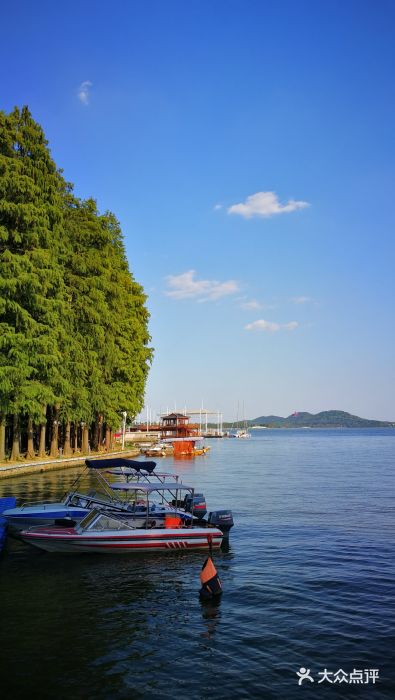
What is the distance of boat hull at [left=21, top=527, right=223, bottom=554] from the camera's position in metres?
17.6

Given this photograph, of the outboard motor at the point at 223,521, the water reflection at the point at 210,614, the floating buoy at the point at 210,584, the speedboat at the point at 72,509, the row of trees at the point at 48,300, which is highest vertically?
the row of trees at the point at 48,300

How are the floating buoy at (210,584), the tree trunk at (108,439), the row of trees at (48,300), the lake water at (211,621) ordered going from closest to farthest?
the lake water at (211,621)
the floating buoy at (210,584)
the row of trees at (48,300)
the tree trunk at (108,439)

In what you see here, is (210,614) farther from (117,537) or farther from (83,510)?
(83,510)

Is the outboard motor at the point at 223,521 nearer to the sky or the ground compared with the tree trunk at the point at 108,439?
nearer to the ground

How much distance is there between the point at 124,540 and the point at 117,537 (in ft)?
0.96

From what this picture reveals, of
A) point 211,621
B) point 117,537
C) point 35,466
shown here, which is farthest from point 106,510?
point 35,466

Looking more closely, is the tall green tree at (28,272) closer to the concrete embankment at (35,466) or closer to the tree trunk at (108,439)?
the concrete embankment at (35,466)

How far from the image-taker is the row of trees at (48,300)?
33375 millimetres

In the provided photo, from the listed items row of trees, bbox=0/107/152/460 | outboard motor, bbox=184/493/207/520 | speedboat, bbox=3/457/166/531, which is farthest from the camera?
row of trees, bbox=0/107/152/460

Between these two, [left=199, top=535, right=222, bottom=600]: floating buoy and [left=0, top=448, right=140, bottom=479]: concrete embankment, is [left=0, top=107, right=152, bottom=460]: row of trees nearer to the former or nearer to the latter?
[left=0, top=448, right=140, bottom=479]: concrete embankment

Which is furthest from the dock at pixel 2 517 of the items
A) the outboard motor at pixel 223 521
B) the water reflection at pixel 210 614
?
the water reflection at pixel 210 614

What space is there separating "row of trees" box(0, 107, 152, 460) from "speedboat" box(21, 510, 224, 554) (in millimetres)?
15484

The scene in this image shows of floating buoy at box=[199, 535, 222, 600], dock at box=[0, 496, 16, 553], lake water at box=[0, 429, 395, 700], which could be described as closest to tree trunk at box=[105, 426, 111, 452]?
dock at box=[0, 496, 16, 553]

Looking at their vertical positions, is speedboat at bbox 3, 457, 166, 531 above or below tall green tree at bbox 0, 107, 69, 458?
below
